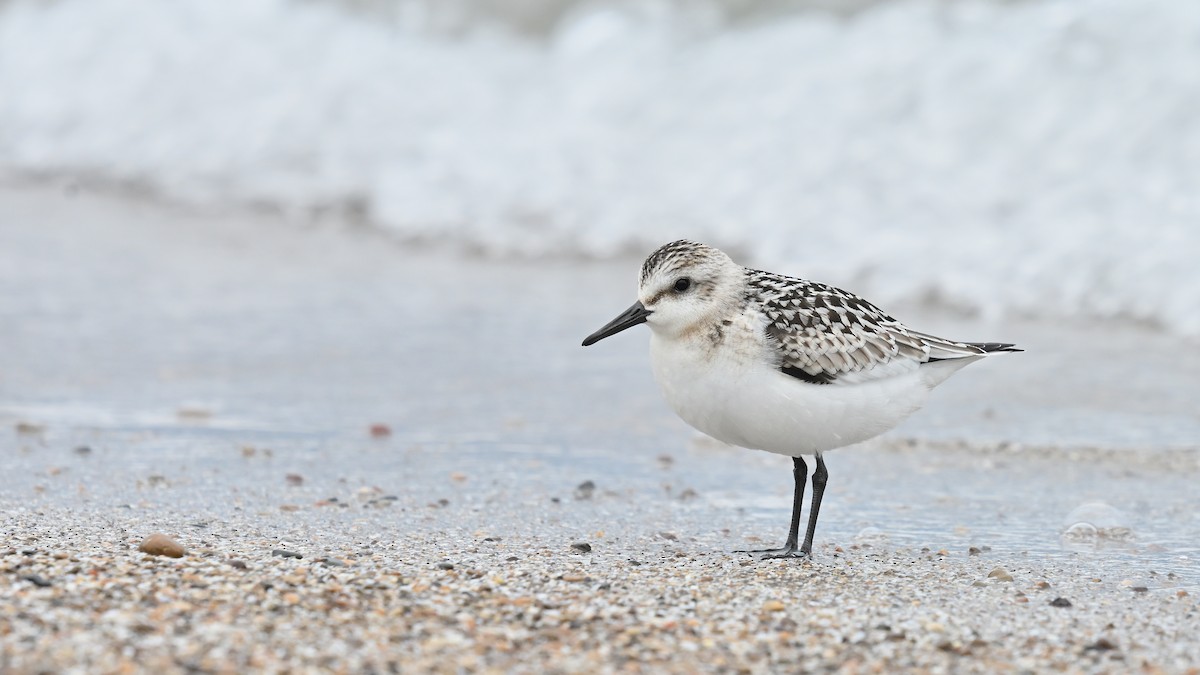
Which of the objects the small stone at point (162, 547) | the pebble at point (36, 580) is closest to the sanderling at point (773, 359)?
the small stone at point (162, 547)

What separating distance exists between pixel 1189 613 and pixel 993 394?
309cm

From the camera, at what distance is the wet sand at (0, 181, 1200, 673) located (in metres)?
3.55

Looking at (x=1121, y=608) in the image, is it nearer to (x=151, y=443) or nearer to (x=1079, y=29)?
(x=151, y=443)

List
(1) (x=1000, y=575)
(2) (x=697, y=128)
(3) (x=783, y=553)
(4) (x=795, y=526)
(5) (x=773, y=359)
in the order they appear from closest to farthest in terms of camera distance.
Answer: (1) (x=1000, y=575)
(5) (x=773, y=359)
(3) (x=783, y=553)
(4) (x=795, y=526)
(2) (x=697, y=128)

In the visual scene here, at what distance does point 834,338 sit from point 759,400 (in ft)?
1.19

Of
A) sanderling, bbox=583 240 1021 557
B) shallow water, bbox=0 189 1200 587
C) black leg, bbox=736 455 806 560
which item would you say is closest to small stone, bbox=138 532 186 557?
shallow water, bbox=0 189 1200 587

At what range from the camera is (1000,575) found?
4383 mm

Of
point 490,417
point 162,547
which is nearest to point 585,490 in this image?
point 490,417

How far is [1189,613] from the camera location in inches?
157

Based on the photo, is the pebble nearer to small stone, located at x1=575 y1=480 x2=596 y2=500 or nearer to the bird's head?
the bird's head

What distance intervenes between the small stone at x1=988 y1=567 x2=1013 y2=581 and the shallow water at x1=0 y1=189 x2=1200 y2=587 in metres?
0.29

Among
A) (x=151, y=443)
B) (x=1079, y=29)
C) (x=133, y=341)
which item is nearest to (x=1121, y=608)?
(x=151, y=443)

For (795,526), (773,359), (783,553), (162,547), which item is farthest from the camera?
(795,526)

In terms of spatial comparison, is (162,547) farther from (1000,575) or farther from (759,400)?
(1000,575)
